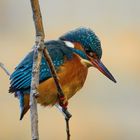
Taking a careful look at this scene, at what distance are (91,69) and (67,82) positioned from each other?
47.0 inches

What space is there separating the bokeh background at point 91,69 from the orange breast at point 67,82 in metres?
1.01

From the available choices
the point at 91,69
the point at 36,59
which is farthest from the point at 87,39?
the point at 91,69

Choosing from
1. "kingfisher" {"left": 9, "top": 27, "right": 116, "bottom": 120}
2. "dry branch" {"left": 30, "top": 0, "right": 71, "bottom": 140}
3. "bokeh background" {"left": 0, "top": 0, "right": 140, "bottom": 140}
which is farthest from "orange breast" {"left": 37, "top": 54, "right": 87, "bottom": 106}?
"bokeh background" {"left": 0, "top": 0, "right": 140, "bottom": 140}

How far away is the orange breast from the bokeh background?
39.7 inches

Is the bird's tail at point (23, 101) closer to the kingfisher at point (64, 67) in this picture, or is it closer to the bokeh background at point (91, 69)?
the kingfisher at point (64, 67)

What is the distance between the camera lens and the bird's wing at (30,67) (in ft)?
3.87

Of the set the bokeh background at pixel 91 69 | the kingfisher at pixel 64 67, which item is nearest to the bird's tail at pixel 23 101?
the kingfisher at pixel 64 67

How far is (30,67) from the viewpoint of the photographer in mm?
1213

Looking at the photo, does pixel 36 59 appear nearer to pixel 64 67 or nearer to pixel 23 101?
pixel 23 101

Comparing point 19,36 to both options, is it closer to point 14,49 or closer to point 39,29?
point 14,49

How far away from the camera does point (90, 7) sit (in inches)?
107

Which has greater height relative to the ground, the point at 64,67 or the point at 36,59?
Answer: the point at 36,59

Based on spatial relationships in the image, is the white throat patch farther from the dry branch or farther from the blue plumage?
the dry branch

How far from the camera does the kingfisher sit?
1.19m
